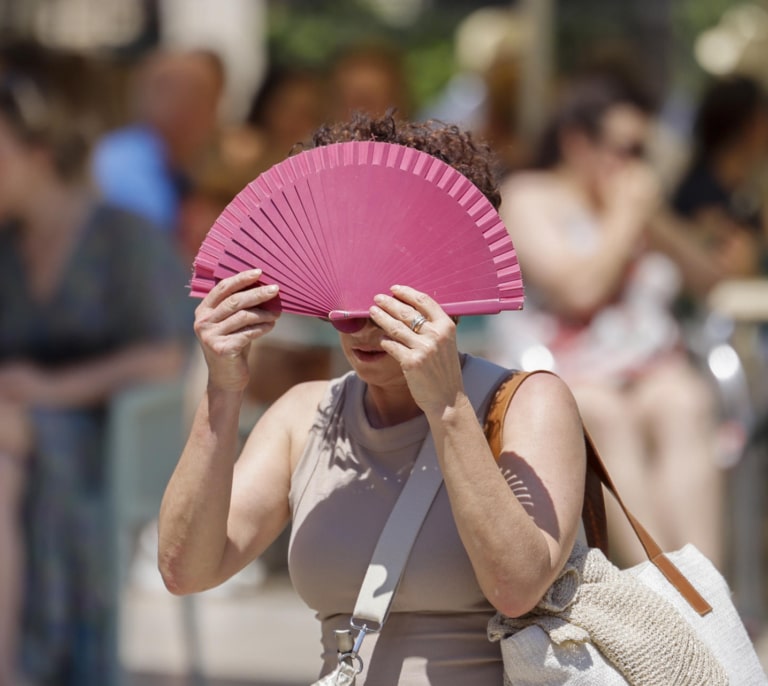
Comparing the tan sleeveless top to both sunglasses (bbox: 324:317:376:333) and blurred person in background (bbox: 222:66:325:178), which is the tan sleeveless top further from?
blurred person in background (bbox: 222:66:325:178)

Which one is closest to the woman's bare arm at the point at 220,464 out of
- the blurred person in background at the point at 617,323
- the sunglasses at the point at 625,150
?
the blurred person in background at the point at 617,323

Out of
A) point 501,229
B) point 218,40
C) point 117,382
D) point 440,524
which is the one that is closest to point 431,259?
point 501,229

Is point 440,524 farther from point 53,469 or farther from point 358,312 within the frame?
point 53,469

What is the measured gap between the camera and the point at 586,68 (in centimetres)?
564

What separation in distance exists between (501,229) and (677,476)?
8.40ft

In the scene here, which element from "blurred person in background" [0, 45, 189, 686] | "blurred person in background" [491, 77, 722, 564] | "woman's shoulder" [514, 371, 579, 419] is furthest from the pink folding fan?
"blurred person in background" [491, 77, 722, 564]

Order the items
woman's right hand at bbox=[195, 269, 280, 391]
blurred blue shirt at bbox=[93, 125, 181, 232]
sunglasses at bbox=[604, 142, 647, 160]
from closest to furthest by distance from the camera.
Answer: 1. woman's right hand at bbox=[195, 269, 280, 391]
2. sunglasses at bbox=[604, 142, 647, 160]
3. blurred blue shirt at bbox=[93, 125, 181, 232]

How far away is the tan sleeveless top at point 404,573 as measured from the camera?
6.10 ft

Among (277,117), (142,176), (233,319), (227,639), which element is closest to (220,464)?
(233,319)

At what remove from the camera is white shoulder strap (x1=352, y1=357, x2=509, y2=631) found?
5.99ft

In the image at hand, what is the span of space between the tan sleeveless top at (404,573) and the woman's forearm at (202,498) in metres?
0.12

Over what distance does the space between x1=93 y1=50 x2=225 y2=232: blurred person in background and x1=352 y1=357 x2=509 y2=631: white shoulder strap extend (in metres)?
3.42

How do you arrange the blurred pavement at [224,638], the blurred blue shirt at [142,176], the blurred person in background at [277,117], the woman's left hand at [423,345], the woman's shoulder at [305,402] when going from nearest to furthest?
the woman's left hand at [423,345] → the woman's shoulder at [305,402] → the blurred pavement at [224,638] → the blurred blue shirt at [142,176] → the blurred person in background at [277,117]

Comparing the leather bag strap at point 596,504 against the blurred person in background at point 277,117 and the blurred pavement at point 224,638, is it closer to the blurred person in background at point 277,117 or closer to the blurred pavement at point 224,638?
the blurred pavement at point 224,638
